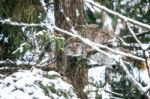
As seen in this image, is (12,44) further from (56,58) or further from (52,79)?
(52,79)

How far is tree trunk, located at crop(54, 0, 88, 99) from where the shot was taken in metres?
5.88

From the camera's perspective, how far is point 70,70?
593cm

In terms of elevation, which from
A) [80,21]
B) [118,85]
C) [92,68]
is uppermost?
[80,21]

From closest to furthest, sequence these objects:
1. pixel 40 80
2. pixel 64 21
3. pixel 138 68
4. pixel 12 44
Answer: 1. pixel 40 80
2. pixel 138 68
3. pixel 64 21
4. pixel 12 44

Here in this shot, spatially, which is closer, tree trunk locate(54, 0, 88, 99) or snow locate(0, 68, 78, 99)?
snow locate(0, 68, 78, 99)

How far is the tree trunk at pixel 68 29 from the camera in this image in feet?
19.3

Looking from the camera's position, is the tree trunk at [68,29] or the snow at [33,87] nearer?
the snow at [33,87]

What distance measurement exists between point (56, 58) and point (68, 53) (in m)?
0.19

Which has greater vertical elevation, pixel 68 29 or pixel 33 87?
pixel 68 29

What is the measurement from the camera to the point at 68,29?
6055mm

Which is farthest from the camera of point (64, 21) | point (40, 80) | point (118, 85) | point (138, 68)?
point (118, 85)

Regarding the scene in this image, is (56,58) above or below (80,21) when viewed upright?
below

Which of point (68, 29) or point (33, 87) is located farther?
point (68, 29)

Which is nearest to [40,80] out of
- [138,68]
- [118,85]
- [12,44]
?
[138,68]
